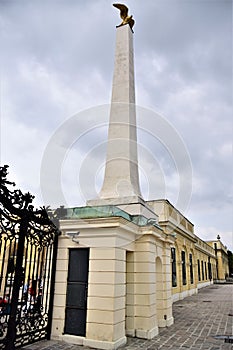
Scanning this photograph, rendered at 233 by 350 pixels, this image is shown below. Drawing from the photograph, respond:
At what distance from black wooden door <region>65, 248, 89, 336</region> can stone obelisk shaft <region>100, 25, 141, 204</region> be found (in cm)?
286

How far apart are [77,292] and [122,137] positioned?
5702mm

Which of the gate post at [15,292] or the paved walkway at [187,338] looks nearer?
the gate post at [15,292]

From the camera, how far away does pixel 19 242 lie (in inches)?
234

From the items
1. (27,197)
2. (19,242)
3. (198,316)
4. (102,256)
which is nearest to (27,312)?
(19,242)

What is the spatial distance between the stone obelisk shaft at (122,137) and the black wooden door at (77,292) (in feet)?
9.40

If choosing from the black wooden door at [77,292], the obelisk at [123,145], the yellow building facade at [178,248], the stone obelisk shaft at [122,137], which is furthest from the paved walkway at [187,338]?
the stone obelisk shaft at [122,137]

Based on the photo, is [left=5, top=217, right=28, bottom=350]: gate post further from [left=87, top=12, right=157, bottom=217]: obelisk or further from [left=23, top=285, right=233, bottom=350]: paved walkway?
[left=87, top=12, right=157, bottom=217]: obelisk

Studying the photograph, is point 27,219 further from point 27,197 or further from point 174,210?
point 174,210

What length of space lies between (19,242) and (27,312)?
158cm

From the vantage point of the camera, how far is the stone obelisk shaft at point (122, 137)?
9680mm

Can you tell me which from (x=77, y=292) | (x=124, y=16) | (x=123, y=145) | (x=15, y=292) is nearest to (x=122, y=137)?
(x=123, y=145)

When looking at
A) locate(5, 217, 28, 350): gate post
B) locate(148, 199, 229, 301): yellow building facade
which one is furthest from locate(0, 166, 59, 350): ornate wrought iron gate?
locate(148, 199, 229, 301): yellow building facade

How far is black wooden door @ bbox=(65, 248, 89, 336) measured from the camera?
6412mm

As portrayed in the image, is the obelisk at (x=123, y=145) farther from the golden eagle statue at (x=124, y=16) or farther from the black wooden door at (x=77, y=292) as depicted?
the black wooden door at (x=77, y=292)
